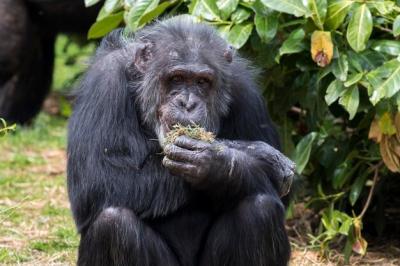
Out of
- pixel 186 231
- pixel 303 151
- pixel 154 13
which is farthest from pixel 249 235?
pixel 154 13

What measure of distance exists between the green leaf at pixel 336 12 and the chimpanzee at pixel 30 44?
5.55 metres

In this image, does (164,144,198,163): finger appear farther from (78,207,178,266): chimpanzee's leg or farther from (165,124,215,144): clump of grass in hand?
(78,207,178,266): chimpanzee's leg

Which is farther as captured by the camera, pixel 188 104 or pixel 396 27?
pixel 396 27

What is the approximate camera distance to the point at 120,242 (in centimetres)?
488

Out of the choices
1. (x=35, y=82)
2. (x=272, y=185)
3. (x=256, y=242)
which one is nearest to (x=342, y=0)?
(x=272, y=185)

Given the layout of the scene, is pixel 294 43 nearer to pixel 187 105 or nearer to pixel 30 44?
pixel 187 105

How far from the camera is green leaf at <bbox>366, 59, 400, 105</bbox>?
5660 millimetres

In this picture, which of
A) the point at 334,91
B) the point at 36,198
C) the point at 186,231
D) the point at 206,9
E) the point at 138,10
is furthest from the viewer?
the point at 36,198

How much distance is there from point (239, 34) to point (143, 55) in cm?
96

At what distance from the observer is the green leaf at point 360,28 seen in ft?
18.9

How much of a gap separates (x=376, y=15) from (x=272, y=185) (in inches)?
58.3

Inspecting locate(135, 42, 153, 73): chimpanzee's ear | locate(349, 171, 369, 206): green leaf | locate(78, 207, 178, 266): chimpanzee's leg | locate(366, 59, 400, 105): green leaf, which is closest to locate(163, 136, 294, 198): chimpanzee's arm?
locate(78, 207, 178, 266): chimpanzee's leg

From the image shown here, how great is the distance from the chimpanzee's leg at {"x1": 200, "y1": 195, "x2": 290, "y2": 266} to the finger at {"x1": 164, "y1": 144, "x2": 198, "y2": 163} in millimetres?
458

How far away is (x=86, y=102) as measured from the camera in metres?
5.27
